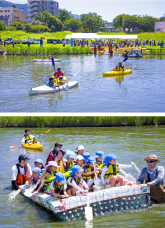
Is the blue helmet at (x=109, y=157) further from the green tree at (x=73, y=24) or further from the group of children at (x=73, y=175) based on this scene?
the green tree at (x=73, y=24)

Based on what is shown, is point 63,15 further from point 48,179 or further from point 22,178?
point 22,178

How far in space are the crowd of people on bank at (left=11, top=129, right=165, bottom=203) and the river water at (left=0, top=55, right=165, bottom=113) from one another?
7.88ft

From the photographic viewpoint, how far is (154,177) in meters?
4.48

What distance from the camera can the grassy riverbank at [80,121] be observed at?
11.3 m

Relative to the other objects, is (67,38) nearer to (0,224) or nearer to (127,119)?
(0,224)

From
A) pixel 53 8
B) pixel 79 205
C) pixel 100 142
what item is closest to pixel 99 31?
pixel 53 8

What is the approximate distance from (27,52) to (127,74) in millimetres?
Result: 4869

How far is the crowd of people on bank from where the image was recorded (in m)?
4.39

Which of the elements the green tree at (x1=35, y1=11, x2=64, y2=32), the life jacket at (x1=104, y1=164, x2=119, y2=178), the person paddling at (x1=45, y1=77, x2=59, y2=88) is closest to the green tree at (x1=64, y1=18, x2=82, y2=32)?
the green tree at (x1=35, y1=11, x2=64, y2=32)

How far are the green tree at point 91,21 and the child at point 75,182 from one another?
7.16 feet

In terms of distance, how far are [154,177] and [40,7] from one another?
305cm

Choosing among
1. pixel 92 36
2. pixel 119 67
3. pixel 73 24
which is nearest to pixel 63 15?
pixel 73 24

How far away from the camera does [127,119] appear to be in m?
11.3

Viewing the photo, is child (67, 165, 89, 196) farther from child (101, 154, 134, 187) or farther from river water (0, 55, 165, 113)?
river water (0, 55, 165, 113)
